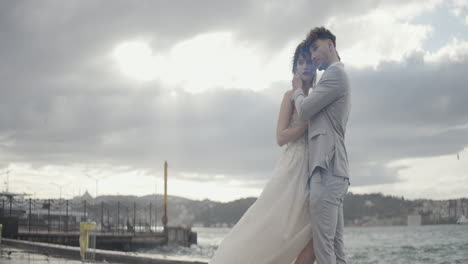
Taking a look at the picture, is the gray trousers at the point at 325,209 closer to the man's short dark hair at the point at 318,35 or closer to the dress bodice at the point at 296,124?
the dress bodice at the point at 296,124

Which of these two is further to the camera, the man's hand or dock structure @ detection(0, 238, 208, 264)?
dock structure @ detection(0, 238, 208, 264)

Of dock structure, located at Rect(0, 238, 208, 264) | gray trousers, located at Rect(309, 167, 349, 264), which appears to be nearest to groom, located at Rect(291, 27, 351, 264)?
gray trousers, located at Rect(309, 167, 349, 264)

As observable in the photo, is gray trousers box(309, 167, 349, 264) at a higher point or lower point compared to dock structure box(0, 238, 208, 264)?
higher

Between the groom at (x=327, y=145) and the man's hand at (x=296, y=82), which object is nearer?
the groom at (x=327, y=145)

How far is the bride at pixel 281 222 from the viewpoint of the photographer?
2.84 m

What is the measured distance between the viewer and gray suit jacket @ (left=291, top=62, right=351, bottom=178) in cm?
276

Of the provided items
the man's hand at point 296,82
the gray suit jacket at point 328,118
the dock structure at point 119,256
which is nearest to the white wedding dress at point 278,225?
the gray suit jacket at point 328,118

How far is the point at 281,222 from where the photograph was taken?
2834 mm

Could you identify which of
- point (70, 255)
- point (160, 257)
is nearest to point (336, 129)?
point (160, 257)

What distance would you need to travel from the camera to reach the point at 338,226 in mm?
2918

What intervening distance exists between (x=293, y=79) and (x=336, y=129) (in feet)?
1.41

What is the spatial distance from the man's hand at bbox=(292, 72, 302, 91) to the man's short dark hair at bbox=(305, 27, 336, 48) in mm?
181

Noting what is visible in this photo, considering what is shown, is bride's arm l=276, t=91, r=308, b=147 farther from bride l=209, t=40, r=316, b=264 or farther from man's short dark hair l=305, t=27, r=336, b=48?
man's short dark hair l=305, t=27, r=336, b=48

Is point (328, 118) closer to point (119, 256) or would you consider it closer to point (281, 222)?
point (281, 222)
